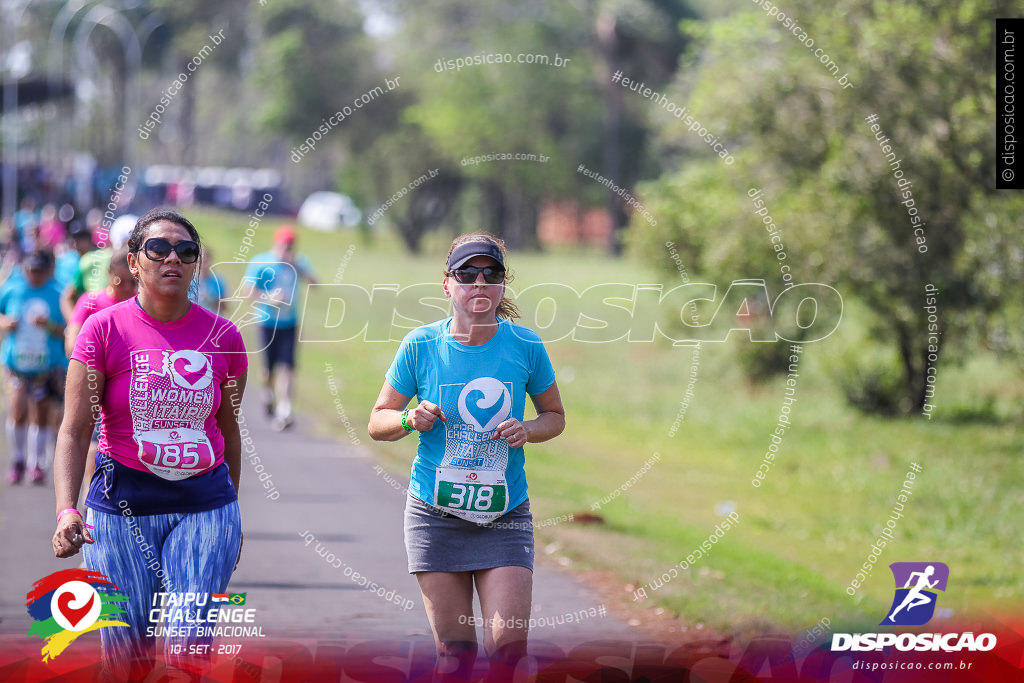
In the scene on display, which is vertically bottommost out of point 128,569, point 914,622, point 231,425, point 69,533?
point 914,622

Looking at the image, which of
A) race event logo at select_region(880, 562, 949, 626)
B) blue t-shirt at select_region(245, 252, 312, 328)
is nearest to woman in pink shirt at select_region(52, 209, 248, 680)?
race event logo at select_region(880, 562, 949, 626)

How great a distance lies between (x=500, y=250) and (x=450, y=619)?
1256 mm

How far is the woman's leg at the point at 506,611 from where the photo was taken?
→ 4184 millimetres

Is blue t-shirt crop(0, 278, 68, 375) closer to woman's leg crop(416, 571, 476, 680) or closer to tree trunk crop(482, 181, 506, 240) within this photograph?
woman's leg crop(416, 571, 476, 680)

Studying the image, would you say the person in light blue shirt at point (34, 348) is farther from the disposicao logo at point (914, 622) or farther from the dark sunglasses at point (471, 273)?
the disposicao logo at point (914, 622)

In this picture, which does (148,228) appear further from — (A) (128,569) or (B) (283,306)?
(B) (283,306)

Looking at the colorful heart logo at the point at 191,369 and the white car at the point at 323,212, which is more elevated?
the white car at the point at 323,212

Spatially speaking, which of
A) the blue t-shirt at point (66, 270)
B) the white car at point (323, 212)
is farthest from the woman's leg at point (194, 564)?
the white car at point (323, 212)

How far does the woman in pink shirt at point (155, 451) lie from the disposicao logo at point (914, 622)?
9.04 feet

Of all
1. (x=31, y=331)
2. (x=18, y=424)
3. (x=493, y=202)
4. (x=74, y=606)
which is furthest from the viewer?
(x=493, y=202)

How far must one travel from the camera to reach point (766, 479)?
13391 mm

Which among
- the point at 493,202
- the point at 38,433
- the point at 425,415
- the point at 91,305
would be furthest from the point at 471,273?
the point at 493,202

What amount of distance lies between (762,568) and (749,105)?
288 inches

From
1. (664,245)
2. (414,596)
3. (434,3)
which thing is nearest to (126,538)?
(414,596)
